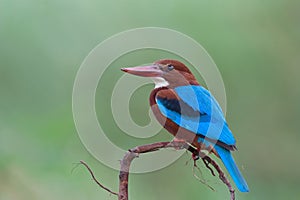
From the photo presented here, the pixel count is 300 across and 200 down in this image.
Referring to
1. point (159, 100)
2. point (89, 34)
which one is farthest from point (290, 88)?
point (159, 100)

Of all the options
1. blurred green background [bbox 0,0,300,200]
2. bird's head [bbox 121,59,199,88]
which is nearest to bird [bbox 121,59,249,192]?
bird's head [bbox 121,59,199,88]

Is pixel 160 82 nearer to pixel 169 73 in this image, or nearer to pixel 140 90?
pixel 169 73

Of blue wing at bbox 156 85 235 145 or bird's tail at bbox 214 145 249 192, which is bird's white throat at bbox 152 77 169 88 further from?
bird's tail at bbox 214 145 249 192

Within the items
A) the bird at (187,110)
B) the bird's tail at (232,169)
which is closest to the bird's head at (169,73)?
the bird at (187,110)

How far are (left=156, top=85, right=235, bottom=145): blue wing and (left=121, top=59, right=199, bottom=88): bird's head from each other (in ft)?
0.04

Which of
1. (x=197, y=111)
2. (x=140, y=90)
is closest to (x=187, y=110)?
(x=197, y=111)

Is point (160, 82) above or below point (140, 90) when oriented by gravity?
above

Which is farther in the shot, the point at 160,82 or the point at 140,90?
the point at 140,90

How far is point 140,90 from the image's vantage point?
133 centimetres

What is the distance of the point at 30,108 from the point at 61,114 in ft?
0.35

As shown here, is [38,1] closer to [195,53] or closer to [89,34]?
[89,34]

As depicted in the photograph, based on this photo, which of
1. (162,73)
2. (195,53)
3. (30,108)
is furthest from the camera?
(30,108)

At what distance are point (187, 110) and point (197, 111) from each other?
0.02 metres

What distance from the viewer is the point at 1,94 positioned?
1.46m
